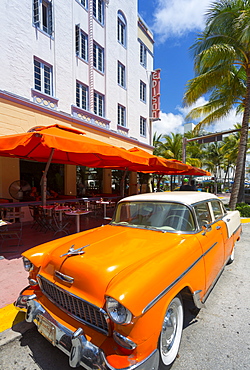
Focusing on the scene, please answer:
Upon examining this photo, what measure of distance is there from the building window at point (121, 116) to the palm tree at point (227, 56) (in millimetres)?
5008

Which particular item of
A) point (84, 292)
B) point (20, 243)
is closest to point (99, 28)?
point (20, 243)

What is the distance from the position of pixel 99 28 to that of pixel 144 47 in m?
6.47

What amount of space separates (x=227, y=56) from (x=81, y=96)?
7.33 m

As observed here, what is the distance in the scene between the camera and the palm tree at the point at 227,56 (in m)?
9.21

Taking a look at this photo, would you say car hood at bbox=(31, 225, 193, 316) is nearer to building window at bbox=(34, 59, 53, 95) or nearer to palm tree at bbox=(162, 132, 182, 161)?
building window at bbox=(34, 59, 53, 95)

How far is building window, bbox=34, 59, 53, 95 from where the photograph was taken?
31.0 feet

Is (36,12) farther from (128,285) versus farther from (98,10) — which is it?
(128,285)

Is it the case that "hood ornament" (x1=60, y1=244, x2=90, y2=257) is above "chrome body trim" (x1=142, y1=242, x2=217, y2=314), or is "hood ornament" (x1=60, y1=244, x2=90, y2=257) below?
above

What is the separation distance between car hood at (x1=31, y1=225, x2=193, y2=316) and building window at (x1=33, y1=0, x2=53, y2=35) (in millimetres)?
10835

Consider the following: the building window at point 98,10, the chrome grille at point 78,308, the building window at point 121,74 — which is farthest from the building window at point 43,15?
the chrome grille at point 78,308

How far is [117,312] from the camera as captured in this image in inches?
67.2

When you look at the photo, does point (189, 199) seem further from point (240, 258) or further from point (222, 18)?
point (222, 18)

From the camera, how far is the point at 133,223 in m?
3.32

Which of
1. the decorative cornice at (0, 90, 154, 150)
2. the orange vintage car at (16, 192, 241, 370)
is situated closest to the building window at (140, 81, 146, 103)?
the decorative cornice at (0, 90, 154, 150)
